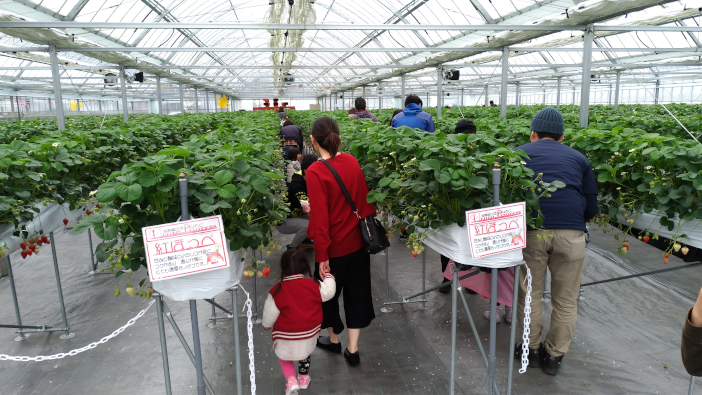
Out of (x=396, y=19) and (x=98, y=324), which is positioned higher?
(x=396, y=19)

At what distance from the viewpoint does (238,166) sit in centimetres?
238

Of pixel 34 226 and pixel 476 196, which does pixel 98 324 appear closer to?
pixel 34 226

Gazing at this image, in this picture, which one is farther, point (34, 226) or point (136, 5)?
point (136, 5)

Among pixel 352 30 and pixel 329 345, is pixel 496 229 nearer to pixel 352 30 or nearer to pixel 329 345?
pixel 329 345

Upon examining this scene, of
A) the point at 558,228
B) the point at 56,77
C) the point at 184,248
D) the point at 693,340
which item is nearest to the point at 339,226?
the point at 184,248

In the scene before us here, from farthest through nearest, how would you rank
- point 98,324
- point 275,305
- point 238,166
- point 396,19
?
point 396,19
point 98,324
point 275,305
point 238,166

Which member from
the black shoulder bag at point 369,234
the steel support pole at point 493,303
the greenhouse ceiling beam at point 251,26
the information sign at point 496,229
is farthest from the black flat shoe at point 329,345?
the greenhouse ceiling beam at point 251,26

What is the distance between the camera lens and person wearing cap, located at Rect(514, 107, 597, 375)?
2.95 m

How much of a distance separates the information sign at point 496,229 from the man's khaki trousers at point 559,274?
23.4 inches

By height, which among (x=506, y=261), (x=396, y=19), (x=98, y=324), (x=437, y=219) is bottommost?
(x=98, y=324)

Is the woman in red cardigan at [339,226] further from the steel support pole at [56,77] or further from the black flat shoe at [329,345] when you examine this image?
the steel support pole at [56,77]

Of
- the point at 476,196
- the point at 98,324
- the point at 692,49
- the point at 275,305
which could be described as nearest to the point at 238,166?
the point at 275,305

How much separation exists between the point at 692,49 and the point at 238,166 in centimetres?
1533

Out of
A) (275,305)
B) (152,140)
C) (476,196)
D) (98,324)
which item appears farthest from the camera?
(152,140)
